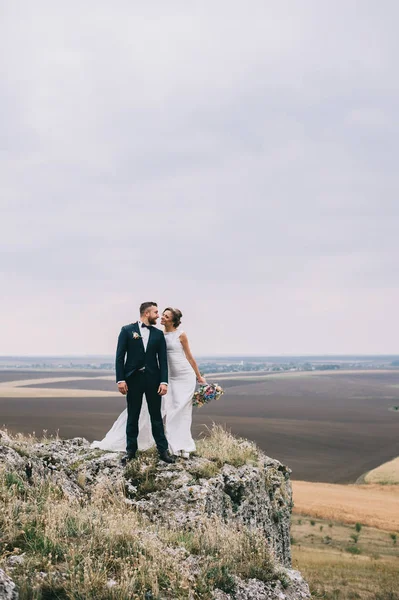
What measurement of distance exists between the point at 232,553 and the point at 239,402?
336 feet

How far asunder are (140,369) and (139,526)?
247 cm

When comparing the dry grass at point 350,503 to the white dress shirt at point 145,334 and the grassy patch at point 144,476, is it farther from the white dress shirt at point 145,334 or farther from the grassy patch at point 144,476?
the white dress shirt at point 145,334

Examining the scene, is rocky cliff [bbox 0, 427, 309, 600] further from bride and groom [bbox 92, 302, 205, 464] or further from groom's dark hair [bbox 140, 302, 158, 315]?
groom's dark hair [bbox 140, 302, 158, 315]

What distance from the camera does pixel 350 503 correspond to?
3556 centimetres

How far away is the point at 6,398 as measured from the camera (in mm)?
101750

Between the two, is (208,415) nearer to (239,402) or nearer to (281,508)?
(239,402)

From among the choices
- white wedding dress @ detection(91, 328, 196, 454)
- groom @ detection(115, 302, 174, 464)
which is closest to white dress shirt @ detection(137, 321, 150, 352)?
groom @ detection(115, 302, 174, 464)

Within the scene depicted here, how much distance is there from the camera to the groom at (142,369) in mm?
8461

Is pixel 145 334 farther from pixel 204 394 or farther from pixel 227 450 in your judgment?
pixel 227 450

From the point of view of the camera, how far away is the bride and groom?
8477 mm

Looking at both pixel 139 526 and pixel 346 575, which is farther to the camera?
pixel 346 575

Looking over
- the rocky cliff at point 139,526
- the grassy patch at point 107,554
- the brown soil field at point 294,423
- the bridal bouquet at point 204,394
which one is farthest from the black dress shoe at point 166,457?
the brown soil field at point 294,423

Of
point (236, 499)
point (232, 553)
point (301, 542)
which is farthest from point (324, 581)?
point (232, 553)

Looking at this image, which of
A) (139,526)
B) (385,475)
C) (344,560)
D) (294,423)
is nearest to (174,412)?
(139,526)
